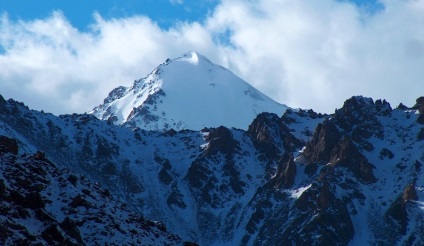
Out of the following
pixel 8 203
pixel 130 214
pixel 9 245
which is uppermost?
pixel 130 214

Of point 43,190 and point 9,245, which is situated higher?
point 43,190

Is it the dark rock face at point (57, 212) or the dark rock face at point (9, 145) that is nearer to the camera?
the dark rock face at point (57, 212)

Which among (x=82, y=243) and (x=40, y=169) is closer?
(x=82, y=243)

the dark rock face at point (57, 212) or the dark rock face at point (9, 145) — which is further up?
the dark rock face at point (9, 145)

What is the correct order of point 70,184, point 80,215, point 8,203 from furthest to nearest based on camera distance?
1. point 70,184
2. point 80,215
3. point 8,203

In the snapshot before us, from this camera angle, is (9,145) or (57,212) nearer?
(57,212)

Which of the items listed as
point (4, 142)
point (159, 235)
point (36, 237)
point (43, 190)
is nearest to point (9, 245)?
point (36, 237)

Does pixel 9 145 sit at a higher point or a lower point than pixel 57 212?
higher

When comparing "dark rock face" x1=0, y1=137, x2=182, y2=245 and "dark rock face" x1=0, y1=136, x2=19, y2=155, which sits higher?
"dark rock face" x1=0, y1=136, x2=19, y2=155

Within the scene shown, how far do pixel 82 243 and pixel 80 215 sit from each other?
15.7 feet

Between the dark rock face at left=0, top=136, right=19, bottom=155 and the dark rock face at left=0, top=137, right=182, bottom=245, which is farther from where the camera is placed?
the dark rock face at left=0, top=136, right=19, bottom=155

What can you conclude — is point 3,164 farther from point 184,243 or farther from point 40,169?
point 184,243

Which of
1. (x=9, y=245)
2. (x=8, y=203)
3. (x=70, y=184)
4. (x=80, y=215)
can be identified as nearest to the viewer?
(x=9, y=245)

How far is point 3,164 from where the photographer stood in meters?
71.5
